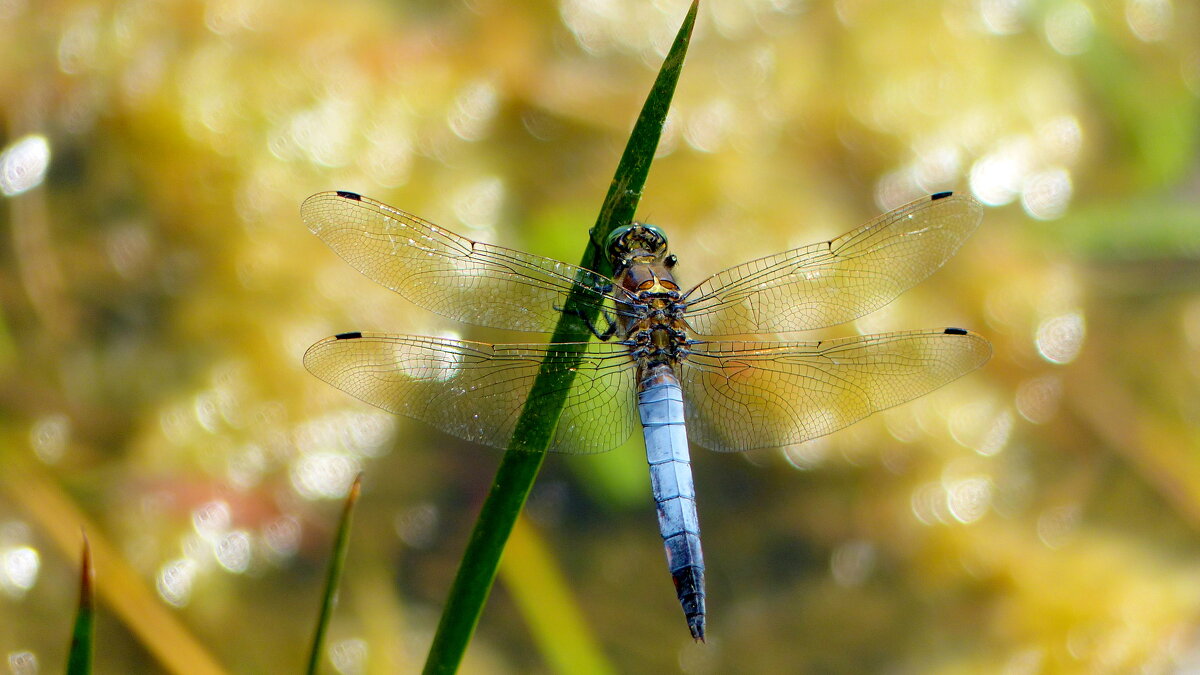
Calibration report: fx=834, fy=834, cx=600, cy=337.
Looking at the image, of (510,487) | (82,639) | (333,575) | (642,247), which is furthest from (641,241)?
(82,639)

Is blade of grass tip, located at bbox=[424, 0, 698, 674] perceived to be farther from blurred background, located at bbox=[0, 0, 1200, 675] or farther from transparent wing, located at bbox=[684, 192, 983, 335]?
blurred background, located at bbox=[0, 0, 1200, 675]

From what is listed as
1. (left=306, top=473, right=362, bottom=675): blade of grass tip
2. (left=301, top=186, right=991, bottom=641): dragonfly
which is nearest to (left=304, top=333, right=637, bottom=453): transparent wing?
(left=301, top=186, right=991, bottom=641): dragonfly

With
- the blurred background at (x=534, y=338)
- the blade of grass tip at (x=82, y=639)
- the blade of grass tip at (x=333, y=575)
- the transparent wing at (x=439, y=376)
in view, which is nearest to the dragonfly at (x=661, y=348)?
the transparent wing at (x=439, y=376)

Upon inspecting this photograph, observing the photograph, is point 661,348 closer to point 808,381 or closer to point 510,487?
point 808,381

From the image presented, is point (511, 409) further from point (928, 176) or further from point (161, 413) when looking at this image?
point (928, 176)

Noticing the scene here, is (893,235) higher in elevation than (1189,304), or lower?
lower

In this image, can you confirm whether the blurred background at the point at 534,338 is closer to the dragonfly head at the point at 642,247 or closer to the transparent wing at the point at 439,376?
the dragonfly head at the point at 642,247

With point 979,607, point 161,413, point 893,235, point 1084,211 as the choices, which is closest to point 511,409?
point 893,235
